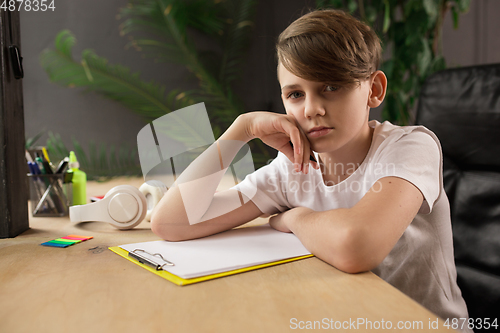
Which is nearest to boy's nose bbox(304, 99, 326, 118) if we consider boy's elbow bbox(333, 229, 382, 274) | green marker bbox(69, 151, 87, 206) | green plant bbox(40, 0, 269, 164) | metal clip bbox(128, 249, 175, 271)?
boy's elbow bbox(333, 229, 382, 274)

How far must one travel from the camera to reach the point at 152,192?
3.00 ft

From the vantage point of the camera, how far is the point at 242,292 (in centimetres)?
45

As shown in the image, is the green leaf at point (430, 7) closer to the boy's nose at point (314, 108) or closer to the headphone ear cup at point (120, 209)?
the boy's nose at point (314, 108)

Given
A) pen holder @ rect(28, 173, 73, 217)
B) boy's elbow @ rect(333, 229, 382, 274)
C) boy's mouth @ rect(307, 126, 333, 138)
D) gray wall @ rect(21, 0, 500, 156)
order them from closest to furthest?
boy's elbow @ rect(333, 229, 382, 274)
boy's mouth @ rect(307, 126, 333, 138)
pen holder @ rect(28, 173, 73, 217)
gray wall @ rect(21, 0, 500, 156)

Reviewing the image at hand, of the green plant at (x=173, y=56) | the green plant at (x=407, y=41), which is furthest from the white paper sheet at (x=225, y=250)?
the green plant at (x=407, y=41)

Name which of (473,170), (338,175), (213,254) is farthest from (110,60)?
(473,170)

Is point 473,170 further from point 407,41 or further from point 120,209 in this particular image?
point 407,41

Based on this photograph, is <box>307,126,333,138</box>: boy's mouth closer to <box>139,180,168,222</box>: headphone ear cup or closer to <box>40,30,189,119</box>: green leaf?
<box>139,180,168,222</box>: headphone ear cup

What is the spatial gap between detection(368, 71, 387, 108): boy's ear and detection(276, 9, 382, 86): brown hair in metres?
0.03

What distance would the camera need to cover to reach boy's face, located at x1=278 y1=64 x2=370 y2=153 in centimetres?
69

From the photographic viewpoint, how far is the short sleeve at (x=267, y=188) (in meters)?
0.85

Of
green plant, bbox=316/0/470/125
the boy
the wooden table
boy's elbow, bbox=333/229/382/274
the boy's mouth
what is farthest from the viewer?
green plant, bbox=316/0/470/125

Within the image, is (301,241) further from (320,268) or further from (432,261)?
(432,261)

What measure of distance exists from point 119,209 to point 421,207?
0.66 meters
